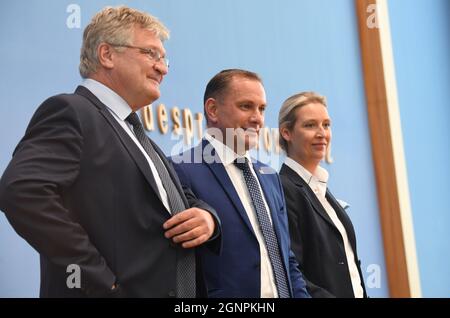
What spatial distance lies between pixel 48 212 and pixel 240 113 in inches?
35.8

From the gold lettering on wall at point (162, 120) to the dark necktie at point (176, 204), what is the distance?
1.08 m

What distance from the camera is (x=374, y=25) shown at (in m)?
4.64

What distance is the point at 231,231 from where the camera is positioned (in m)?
2.05

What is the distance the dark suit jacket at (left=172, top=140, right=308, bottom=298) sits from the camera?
2000mm

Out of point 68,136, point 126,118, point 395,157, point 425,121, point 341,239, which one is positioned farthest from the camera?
point 425,121

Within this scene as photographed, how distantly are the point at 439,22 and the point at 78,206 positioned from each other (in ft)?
14.1

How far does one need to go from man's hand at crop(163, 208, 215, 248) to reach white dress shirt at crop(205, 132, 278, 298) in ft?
1.02

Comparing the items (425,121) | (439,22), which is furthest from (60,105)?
(439,22)

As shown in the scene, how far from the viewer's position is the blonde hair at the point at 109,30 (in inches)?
78.5

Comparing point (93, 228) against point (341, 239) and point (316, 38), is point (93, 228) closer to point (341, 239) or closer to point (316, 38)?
point (341, 239)

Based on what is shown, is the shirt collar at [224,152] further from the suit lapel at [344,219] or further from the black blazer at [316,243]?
the suit lapel at [344,219]

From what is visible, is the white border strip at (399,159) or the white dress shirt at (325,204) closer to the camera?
the white dress shirt at (325,204)

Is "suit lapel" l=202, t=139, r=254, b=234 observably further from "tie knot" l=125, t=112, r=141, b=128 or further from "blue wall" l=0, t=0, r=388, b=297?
"blue wall" l=0, t=0, r=388, b=297

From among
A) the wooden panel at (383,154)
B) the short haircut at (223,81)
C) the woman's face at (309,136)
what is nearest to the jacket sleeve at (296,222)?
the woman's face at (309,136)
